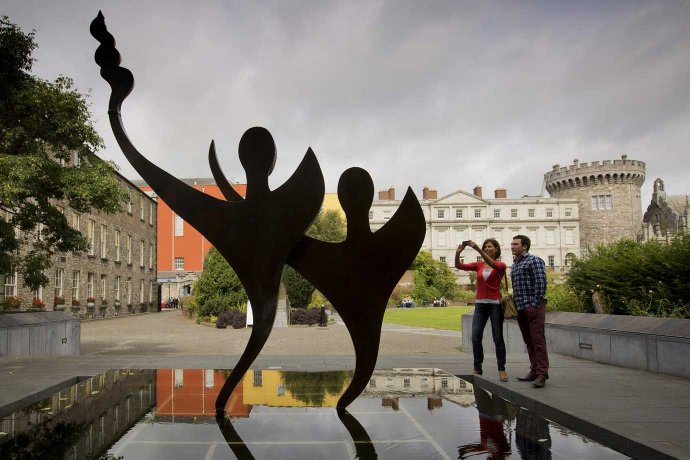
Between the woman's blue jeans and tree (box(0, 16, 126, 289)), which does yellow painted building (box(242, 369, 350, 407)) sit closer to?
the woman's blue jeans

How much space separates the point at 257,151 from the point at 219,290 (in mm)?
18699

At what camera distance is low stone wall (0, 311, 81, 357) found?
10.1 m

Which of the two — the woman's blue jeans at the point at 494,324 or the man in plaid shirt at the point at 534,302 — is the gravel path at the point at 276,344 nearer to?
the woman's blue jeans at the point at 494,324

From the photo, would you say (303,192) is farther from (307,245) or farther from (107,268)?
(107,268)

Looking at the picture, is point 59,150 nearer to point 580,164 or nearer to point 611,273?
point 611,273

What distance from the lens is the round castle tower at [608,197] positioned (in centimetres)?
7169

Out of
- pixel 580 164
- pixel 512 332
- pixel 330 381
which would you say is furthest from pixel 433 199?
pixel 330 381

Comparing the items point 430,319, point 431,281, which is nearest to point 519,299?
Answer: point 430,319

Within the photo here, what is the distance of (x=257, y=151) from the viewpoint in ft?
17.6

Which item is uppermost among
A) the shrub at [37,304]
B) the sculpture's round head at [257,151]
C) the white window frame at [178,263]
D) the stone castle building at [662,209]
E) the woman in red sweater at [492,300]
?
the stone castle building at [662,209]

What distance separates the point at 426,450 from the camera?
398 centimetres

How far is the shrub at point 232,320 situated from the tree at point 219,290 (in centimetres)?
151

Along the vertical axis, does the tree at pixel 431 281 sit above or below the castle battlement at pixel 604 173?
below

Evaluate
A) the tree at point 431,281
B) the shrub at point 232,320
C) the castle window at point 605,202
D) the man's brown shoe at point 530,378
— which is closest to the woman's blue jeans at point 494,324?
the man's brown shoe at point 530,378
